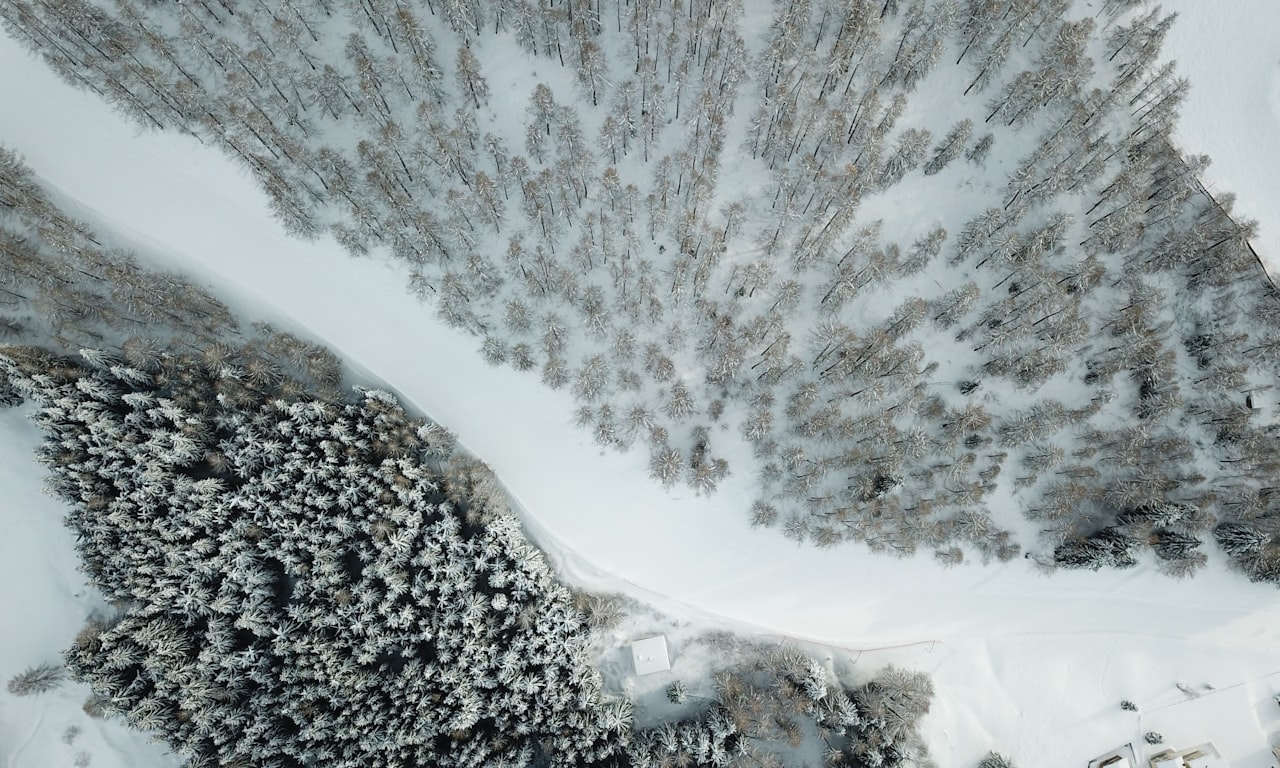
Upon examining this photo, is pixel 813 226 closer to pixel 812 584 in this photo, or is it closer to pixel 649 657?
pixel 812 584

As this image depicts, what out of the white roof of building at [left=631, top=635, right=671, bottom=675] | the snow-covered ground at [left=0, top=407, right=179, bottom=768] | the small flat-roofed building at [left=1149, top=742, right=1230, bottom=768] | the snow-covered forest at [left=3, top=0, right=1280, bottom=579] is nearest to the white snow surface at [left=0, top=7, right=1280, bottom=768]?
the snow-covered ground at [left=0, top=407, right=179, bottom=768]

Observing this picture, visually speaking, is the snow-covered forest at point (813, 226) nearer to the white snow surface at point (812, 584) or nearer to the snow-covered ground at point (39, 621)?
the white snow surface at point (812, 584)

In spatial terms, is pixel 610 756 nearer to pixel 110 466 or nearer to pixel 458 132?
pixel 110 466

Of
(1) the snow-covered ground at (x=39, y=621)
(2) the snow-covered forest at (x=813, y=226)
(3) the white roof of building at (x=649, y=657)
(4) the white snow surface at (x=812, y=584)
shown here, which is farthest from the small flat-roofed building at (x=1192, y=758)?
(1) the snow-covered ground at (x=39, y=621)

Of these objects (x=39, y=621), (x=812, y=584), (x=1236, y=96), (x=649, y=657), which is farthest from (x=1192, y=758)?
(x=39, y=621)

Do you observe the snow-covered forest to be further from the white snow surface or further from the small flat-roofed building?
the small flat-roofed building

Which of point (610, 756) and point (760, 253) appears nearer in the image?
point (610, 756)

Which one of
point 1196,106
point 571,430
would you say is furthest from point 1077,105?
point 571,430
